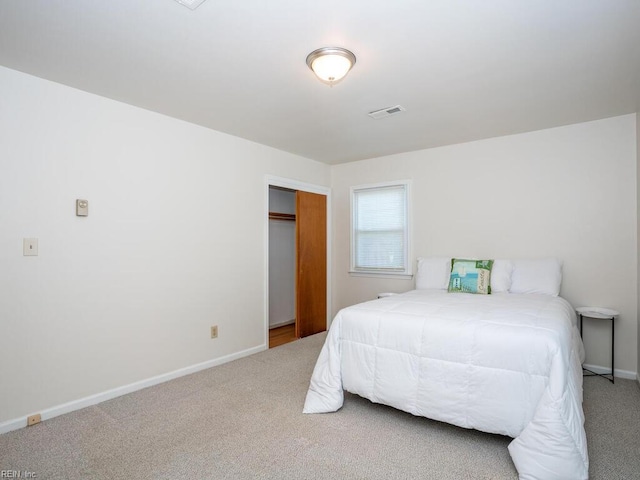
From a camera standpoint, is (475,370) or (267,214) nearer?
(475,370)

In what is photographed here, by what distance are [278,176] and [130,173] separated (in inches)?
67.6

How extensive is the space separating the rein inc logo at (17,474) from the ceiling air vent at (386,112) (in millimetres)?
3234

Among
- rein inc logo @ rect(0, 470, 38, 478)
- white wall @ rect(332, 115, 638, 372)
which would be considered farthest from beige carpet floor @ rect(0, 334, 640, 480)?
white wall @ rect(332, 115, 638, 372)

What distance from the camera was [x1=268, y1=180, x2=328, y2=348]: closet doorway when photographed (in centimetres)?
462

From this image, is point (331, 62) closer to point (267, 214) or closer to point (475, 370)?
point (475, 370)

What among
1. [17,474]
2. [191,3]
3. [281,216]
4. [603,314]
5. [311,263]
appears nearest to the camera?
[191,3]

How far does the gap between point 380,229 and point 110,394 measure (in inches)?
132

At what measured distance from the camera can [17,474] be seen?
1848mm

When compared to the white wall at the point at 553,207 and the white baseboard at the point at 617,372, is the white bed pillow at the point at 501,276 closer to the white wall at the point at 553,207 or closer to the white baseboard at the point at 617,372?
the white wall at the point at 553,207

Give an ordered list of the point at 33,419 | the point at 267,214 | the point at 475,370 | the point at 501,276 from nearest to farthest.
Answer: the point at 475,370, the point at 33,419, the point at 501,276, the point at 267,214

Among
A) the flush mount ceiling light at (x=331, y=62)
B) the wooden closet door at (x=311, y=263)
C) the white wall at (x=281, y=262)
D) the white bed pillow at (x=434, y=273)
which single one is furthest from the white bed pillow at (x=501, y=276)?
the white wall at (x=281, y=262)

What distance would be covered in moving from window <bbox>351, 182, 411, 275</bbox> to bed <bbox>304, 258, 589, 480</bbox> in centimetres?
176

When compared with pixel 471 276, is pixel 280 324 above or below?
below

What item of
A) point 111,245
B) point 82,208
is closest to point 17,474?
point 111,245
